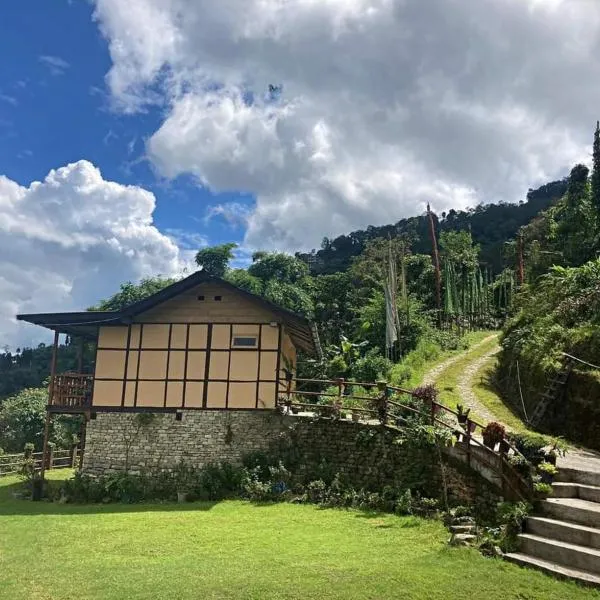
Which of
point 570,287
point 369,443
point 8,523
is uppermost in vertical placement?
point 570,287

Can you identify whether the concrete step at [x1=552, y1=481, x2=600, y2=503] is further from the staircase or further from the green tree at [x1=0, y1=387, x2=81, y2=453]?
the green tree at [x1=0, y1=387, x2=81, y2=453]

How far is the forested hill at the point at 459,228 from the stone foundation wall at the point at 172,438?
44410 mm

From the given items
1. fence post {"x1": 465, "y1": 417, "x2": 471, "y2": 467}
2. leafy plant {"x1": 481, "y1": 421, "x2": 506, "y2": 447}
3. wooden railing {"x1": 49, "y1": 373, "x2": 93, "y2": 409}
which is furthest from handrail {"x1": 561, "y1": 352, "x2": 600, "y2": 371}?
wooden railing {"x1": 49, "y1": 373, "x2": 93, "y2": 409}

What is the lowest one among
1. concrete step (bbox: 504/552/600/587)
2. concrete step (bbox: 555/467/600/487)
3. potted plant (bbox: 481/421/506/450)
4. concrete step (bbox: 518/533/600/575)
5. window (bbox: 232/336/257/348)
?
concrete step (bbox: 504/552/600/587)

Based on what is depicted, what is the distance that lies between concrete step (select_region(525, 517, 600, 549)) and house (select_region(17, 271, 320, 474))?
9120 mm

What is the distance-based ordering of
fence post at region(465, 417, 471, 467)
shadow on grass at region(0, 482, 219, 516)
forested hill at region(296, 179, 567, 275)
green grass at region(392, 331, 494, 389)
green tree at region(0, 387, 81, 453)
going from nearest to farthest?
fence post at region(465, 417, 471, 467) → shadow on grass at region(0, 482, 219, 516) → green grass at region(392, 331, 494, 389) → green tree at region(0, 387, 81, 453) → forested hill at region(296, 179, 567, 275)

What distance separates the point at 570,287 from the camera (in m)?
20.6

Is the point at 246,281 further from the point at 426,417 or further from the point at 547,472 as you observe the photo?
the point at 547,472

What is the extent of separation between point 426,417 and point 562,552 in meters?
6.08

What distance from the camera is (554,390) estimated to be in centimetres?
1622

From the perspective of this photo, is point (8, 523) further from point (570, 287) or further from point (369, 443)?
point (570, 287)

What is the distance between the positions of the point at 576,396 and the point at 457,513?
18.7 feet

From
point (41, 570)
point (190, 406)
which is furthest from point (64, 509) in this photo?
point (41, 570)

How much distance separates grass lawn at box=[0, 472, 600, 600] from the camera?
797 cm
